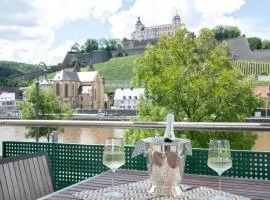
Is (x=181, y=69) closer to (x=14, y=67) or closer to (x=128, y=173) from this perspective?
(x=14, y=67)

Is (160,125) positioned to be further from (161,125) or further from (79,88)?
(79,88)

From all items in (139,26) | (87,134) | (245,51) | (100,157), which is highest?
(139,26)

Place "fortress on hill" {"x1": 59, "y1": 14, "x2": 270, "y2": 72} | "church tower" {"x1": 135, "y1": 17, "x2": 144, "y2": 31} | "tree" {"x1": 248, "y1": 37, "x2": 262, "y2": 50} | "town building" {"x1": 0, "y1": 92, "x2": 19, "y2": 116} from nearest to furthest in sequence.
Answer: "town building" {"x1": 0, "y1": 92, "x2": 19, "y2": 116} → "fortress on hill" {"x1": 59, "y1": 14, "x2": 270, "y2": 72} → "tree" {"x1": 248, "y1": 37, "x2": 262, "y2": 50} → "church tower" {"x1": 135, "y1": 17, "x2": 144, "y2": 31}

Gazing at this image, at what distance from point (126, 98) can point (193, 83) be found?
31.6ft

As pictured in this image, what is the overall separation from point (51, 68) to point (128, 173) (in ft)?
88.3

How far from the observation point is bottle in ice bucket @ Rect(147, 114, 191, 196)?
129 cm

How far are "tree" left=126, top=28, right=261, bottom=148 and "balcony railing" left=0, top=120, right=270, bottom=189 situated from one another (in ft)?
37.9

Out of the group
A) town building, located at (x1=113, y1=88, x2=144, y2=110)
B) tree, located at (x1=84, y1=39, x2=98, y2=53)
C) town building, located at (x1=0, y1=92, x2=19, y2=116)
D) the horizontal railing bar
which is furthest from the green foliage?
the horizontal railing bar

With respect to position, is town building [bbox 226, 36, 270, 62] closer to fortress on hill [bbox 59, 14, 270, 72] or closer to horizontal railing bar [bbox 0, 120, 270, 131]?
A: fortress on hill [bbox 59, 14, 270, 72]

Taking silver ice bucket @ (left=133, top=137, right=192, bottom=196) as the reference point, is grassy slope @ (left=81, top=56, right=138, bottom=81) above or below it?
above

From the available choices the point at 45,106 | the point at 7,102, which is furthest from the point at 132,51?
the point at 7,102

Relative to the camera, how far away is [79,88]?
28.6m

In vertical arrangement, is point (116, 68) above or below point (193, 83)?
above

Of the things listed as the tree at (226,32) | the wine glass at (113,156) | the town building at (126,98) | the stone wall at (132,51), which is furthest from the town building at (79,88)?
the wine glass at (113,156)
